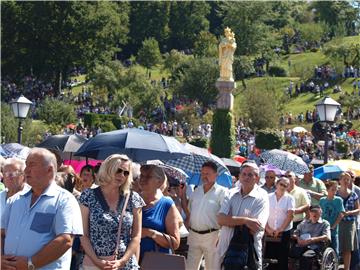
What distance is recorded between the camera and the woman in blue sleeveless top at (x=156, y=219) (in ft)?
23.2

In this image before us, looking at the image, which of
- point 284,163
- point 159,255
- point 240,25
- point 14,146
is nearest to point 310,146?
point 284,163

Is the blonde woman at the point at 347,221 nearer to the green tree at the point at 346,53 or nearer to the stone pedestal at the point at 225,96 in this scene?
the stone pedestal at the point at 225,96

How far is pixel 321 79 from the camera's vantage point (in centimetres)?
6575

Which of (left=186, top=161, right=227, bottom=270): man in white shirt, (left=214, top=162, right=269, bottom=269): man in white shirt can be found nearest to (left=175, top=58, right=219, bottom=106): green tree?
(left=186, top=161, right=227, bottom=270): man in white shirt

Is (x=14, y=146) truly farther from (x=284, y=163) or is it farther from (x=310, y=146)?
(x=310, y=146)

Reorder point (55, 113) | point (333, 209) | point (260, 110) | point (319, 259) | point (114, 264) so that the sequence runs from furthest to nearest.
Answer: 1. point (260, 110)
2. point (55, 113)
3. point (333, 209)
4. point (319, 259)
5. point (114, 264)

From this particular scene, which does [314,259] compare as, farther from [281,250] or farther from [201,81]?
[201,81]

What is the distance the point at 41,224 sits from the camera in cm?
548

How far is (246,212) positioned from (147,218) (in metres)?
1.78

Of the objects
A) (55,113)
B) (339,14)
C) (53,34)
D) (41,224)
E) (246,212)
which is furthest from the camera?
(339,14)

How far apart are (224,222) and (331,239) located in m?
3.25

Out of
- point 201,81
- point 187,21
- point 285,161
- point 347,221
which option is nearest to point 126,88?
point 201,81

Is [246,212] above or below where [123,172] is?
below

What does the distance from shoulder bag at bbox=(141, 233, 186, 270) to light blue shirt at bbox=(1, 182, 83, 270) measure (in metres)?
1.44
